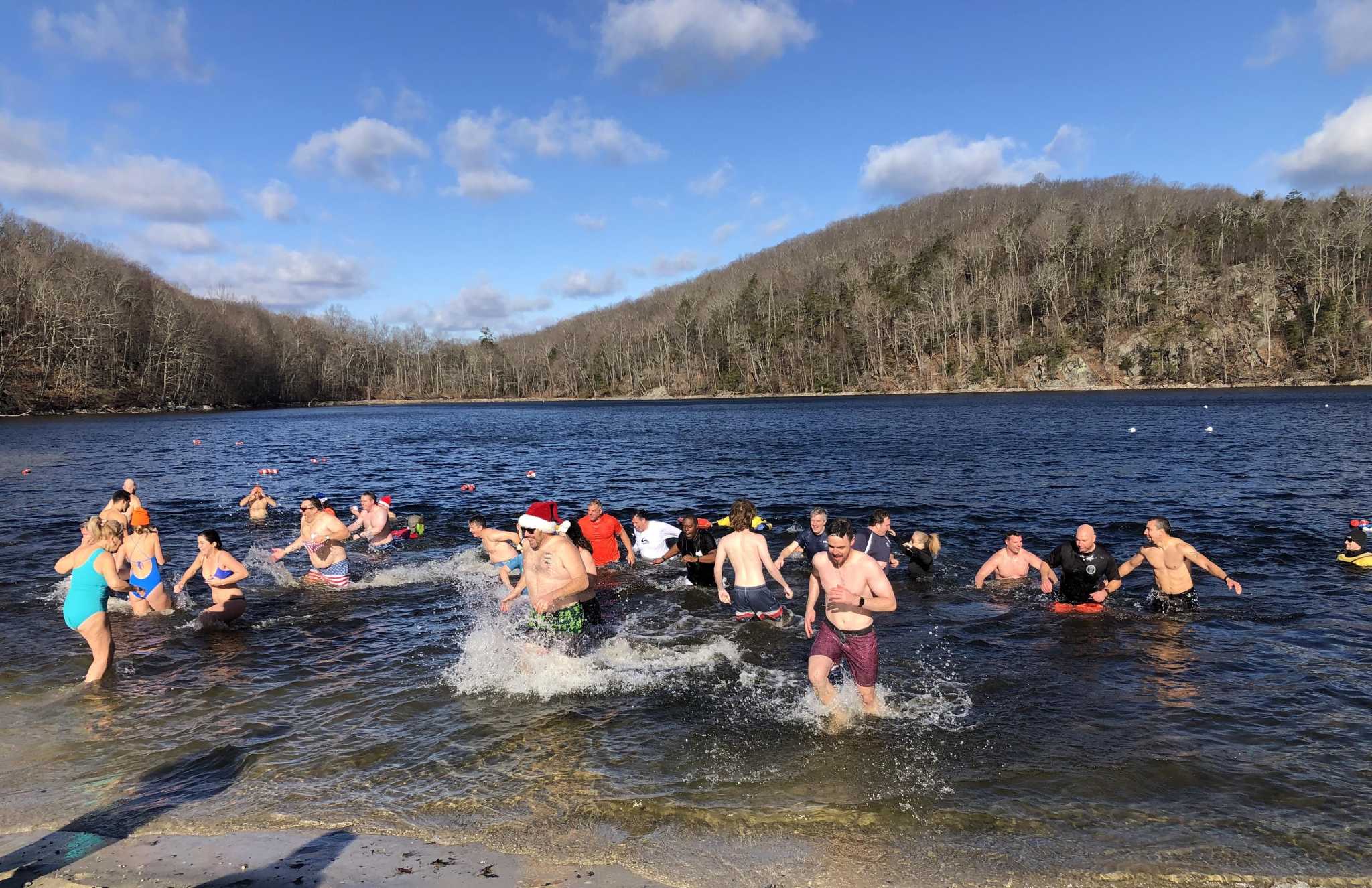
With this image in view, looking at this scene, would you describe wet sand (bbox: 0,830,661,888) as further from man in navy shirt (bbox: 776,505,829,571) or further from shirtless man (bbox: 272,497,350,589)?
shirtless man (bbox: 272,497,350,589)

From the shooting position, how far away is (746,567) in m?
10.2

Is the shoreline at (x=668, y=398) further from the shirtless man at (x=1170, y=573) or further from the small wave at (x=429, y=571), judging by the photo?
the small wave at (x=429, y=571)

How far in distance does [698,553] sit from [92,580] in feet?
29.0

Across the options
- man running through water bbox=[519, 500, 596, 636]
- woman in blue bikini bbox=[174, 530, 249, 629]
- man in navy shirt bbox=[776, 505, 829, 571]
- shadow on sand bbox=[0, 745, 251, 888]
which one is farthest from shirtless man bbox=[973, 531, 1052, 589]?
woman in blue bikini bbox=[174, 530, 249, 629]

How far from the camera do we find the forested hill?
290 feet

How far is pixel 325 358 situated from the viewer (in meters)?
160

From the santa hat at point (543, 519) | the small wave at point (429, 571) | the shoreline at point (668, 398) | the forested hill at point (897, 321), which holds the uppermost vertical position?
the forested hill at point (897, 321)

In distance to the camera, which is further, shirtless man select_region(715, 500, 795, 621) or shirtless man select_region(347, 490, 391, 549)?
shirtless man select_region(347, 490, 391, 549)

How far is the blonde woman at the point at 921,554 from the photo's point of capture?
14117 mm

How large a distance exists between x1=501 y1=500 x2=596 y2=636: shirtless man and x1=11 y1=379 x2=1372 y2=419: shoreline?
94.3m

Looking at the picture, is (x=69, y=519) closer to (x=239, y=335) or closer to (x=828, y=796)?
(x=828, y=796)

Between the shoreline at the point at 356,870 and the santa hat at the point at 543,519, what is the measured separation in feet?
11.4


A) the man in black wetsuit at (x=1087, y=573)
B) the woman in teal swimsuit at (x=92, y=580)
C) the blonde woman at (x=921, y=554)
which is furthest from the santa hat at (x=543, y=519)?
the man in black wetsuit at (x=1087, y=573)

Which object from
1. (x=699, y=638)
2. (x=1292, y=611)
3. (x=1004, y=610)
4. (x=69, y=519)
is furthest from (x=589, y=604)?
(x=69, y=519)
